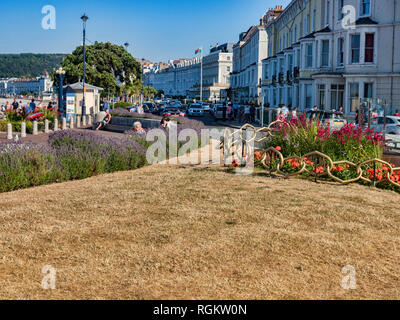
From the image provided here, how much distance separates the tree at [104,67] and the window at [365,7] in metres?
50.7

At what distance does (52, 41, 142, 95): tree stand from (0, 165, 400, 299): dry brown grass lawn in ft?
241

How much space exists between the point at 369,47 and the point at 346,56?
5.39ft

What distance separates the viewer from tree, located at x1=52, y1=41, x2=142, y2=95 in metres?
83.4

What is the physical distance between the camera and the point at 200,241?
7156mm

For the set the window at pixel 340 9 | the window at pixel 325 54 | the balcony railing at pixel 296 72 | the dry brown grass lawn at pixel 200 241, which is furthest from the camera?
the balcony railing at pixel 296 72

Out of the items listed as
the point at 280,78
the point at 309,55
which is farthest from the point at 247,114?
the point at 280,78

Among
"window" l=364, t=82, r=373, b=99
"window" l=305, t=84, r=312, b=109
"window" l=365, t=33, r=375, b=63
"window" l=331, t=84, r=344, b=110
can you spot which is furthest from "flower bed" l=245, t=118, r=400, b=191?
"window" l=305, t=84, r=312, b=109

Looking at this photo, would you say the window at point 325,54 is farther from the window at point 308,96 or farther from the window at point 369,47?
the window at point 369,47

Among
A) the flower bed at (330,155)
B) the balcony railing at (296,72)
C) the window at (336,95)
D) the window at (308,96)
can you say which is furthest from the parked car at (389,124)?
the balcony railing at (296,72)

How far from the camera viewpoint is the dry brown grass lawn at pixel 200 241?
5.60 metres

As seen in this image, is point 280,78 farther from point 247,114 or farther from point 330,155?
point 330,155

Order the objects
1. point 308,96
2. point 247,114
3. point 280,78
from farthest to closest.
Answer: point 280,78
point 247,114
point 308,96

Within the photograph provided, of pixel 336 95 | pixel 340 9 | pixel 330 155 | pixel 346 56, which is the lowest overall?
A: pixel 330 155
